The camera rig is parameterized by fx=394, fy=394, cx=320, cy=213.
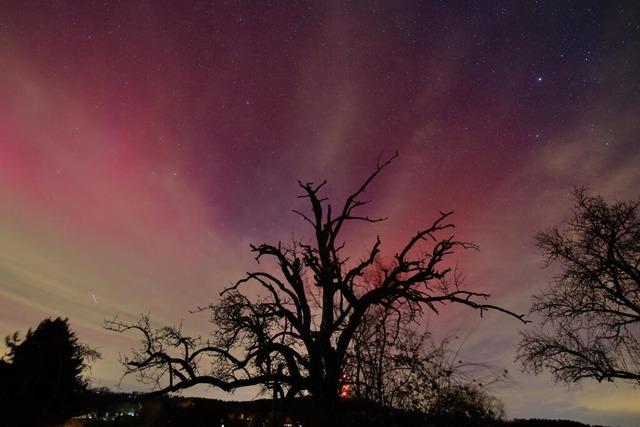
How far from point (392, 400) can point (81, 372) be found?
972 inches

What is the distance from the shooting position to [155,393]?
39.9ft

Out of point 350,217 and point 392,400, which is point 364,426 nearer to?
point 392,400

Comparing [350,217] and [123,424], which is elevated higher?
[350,217]

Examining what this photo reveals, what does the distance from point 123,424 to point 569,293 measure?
1436 inches

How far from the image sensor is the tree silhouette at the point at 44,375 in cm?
2381

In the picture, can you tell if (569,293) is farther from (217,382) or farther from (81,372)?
(81,372)

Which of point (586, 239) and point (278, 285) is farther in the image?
point (586, 239)

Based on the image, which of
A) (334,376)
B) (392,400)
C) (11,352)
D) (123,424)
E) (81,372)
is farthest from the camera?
(123,424)

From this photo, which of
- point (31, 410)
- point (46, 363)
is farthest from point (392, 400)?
point (46, 363)

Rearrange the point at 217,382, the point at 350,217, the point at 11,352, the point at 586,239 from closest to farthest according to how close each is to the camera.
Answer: the point at 217,382 → the point at 350,217 → the point at 586,239 → the point at 11,352

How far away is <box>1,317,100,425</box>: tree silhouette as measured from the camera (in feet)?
78.1

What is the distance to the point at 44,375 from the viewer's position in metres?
26.5

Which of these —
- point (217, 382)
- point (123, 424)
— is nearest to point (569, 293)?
point (217, 382)

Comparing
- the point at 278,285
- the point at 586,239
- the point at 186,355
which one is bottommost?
the point at 186,355
